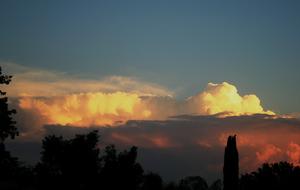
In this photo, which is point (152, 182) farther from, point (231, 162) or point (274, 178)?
point (231, 162)

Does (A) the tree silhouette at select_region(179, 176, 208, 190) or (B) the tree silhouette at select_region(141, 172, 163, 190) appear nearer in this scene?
(B) the tree silhouette at select_region(141, 172, 163, 190)

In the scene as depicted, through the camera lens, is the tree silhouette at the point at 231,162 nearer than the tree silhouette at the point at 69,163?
Yes

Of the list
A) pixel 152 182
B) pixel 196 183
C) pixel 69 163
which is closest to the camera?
pixel 69 163

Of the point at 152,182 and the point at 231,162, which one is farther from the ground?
the point at 231,162

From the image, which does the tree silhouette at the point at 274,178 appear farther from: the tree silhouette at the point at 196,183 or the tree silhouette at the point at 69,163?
the tree silhouette at the point at 196,183

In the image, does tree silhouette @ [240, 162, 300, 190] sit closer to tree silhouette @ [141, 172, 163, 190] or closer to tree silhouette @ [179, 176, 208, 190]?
tree silhouette @ [141, 172, 163, 190]

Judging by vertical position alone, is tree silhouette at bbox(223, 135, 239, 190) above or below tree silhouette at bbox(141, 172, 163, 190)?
above

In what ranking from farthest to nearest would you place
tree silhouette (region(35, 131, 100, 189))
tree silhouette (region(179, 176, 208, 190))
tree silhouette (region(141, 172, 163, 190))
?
tree silhouette (region(179, 176, 208, 190)), tree silhouette (region(141, 172, 163, 190)), tree silhouette (region(35, 131, 100, 189))

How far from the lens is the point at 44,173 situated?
227 ft

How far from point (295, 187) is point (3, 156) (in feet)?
134

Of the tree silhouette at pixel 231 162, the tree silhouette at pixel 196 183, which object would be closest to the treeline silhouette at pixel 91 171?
the tree silhouette at pixel 231 162

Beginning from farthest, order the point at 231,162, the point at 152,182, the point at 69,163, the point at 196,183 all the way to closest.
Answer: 1. the point at 196,183
2. the point at 152,182
3. the point at 69,163
4. the point at 231,162

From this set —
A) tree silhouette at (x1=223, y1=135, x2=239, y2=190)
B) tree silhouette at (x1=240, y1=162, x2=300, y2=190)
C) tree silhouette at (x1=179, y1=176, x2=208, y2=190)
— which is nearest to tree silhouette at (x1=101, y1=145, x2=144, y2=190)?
tree silhouette at (x1=240, y1=162, x2=300, y2=190)

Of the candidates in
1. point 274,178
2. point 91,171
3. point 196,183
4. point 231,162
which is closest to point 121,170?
point 91,171
